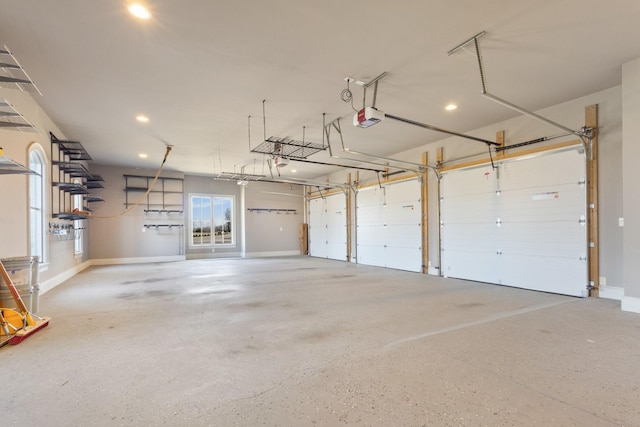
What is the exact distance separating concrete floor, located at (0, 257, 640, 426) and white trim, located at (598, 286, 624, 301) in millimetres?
250

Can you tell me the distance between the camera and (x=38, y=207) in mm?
5453

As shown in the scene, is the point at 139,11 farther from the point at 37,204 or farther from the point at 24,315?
the point at 37,204

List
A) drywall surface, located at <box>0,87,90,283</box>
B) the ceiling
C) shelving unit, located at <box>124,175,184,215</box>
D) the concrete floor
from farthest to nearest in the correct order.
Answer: shelving unit, located at <box>124,175,184,215</box> < drywall surface, located at <box>0,87,90,283</box> < the ceiling < the concrete floor

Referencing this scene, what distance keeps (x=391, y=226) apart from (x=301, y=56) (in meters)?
5.89

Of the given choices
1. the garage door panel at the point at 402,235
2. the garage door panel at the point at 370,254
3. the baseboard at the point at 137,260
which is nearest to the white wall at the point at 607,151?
the garage door panel at the point at 402,235

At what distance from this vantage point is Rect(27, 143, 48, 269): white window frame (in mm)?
5207

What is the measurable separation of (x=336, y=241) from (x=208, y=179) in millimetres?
5530

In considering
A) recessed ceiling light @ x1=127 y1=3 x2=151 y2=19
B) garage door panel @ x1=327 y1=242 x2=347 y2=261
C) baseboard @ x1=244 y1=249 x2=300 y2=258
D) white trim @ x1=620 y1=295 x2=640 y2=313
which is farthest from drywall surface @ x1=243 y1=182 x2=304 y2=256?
white trim @ x1=620 y1=295 x2=640 y2=313

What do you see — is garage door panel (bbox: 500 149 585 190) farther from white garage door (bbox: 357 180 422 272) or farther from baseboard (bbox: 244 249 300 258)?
baseboard (bbox: 244 249 300 258)

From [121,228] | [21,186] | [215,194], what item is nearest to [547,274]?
[21,186]

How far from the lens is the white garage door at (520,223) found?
16.6ft

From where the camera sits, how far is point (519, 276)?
578cm

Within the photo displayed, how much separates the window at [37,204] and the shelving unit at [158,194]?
16.7ft

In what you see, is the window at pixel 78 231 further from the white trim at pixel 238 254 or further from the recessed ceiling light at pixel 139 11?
the recessed ceiling light at pixel 139 11
